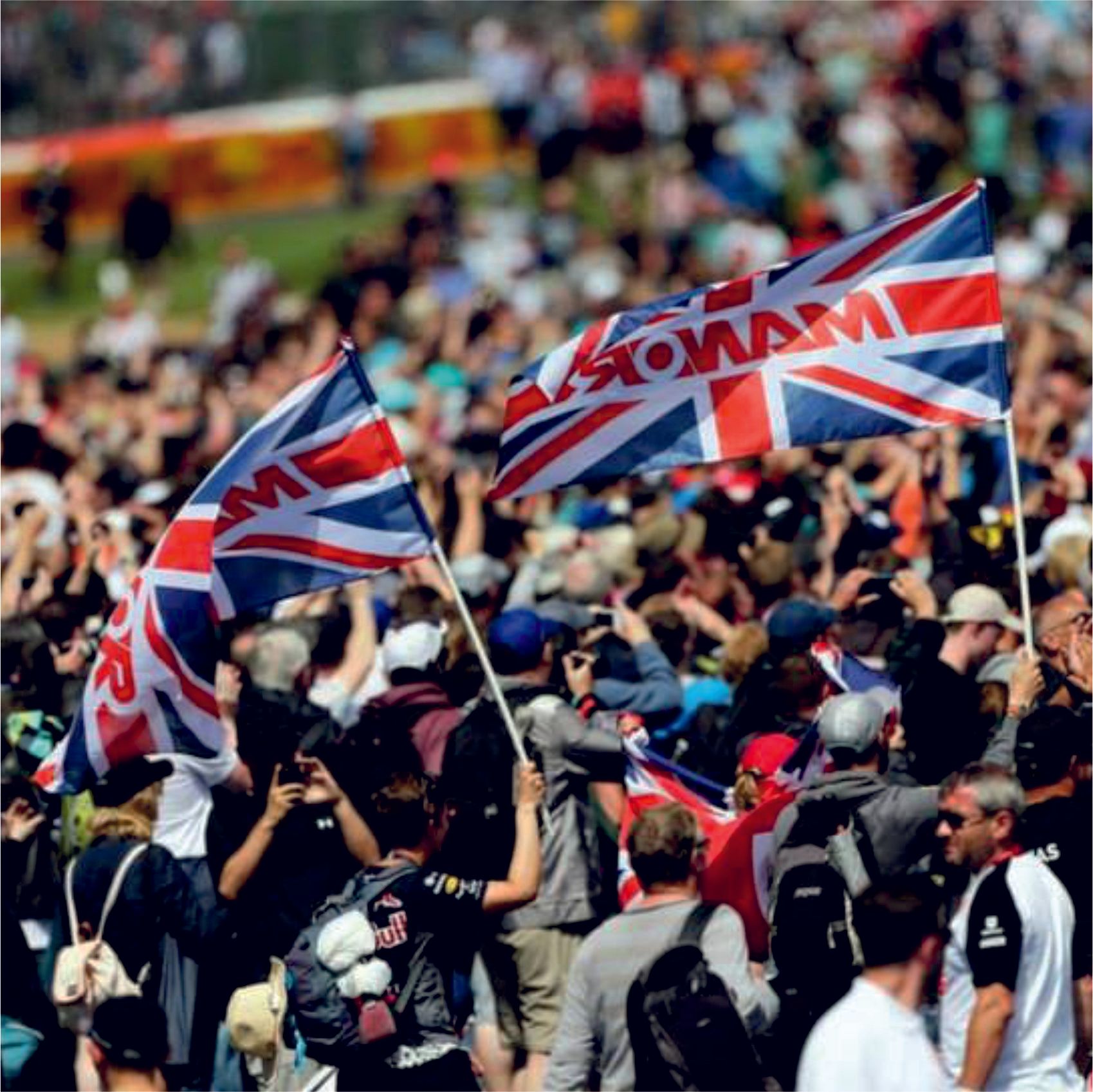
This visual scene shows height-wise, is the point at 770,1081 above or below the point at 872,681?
below

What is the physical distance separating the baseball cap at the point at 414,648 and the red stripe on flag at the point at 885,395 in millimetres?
1448

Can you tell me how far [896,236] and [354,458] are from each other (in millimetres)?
1846

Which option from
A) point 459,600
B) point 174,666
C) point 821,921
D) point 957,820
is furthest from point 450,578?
point 957,820

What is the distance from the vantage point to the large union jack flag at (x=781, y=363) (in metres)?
10.9

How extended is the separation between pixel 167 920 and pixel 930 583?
3.50 metres

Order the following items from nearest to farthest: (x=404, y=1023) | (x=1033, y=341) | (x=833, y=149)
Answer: (x=404, y=1023) → (x=1033, y=341) → (x=833, y=149)

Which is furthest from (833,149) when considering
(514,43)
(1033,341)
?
(1033,341)

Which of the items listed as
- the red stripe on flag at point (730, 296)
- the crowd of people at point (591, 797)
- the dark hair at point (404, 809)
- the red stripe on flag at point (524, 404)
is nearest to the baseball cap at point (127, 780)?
the crowd of people at point (591, 797)

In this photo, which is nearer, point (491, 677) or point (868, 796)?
point (868, 796)

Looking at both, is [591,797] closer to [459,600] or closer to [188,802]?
[459,600]

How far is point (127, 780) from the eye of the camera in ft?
33.9

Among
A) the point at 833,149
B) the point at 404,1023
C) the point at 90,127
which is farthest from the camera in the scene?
the point at 90,127

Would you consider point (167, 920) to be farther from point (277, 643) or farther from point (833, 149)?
point (833, 149)

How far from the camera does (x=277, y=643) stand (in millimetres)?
11516
